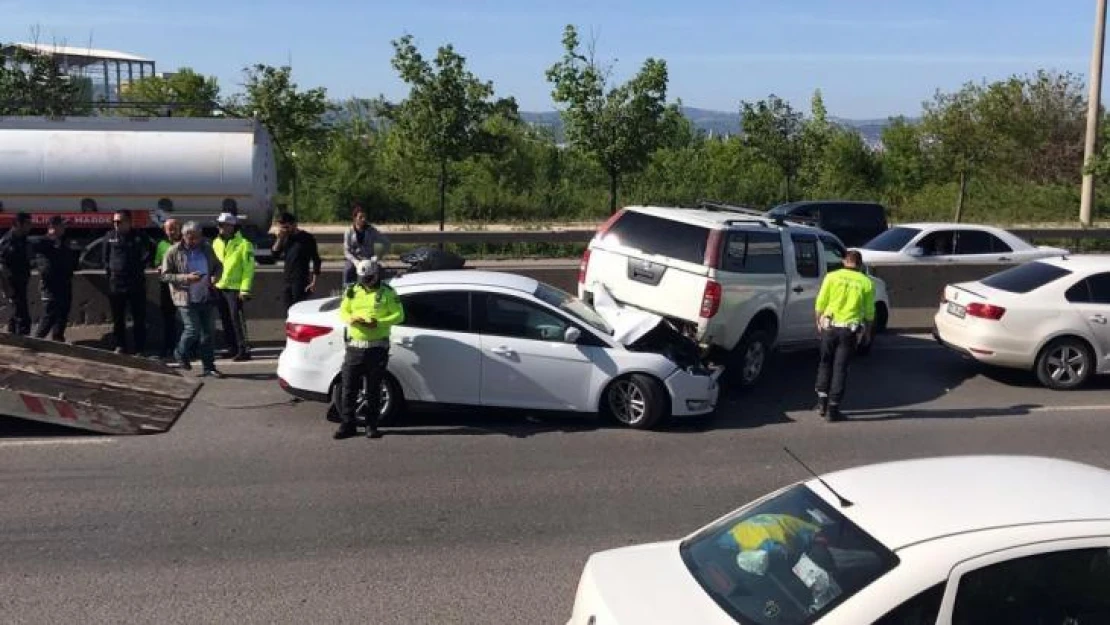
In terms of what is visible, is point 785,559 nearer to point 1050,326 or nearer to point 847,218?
point 1050,326

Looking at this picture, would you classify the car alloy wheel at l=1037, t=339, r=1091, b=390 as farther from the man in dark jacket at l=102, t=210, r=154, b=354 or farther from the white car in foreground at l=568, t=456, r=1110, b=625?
the man in dark jacket at l=102, t=210, r=154, b=354

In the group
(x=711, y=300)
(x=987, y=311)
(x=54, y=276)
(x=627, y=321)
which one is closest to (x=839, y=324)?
(x=711, y=300)

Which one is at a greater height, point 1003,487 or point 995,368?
point 1003,487

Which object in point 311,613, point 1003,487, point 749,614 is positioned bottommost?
point 311,613

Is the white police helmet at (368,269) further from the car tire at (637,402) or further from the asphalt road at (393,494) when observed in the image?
the car tire at (637,402)

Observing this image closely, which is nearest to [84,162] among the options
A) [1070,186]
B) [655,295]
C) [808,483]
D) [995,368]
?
[655,295]

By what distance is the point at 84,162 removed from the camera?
2134 cm

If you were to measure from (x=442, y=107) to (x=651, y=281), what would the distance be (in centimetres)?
2045

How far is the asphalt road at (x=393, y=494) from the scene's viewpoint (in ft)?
18.9

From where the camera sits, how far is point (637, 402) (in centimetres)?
950

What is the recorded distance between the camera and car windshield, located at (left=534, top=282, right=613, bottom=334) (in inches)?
379

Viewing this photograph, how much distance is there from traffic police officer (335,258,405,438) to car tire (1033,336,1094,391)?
7.36m

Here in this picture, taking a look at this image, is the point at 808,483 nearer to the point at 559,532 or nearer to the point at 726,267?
the point at 559,532

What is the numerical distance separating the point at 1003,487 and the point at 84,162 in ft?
70.3
